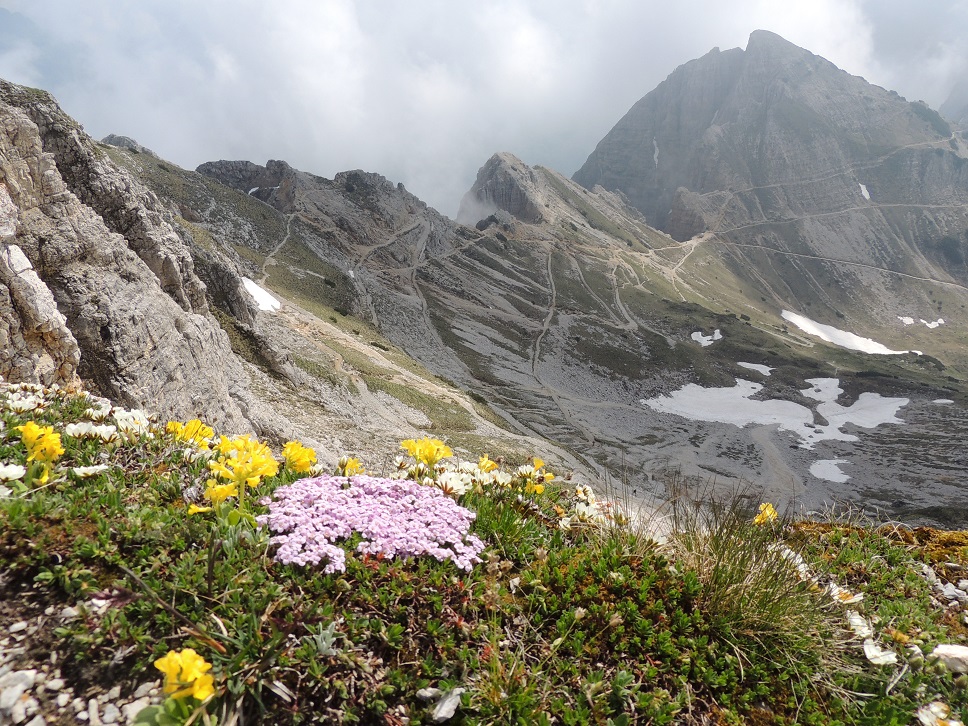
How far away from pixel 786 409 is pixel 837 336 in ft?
324

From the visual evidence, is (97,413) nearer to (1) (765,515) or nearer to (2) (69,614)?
(2) (69,614)

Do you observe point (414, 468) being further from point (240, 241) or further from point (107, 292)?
point (240, 241)

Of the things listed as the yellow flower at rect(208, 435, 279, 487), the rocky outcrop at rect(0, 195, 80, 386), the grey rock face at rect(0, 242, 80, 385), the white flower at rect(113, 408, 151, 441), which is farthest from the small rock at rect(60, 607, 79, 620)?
the grey rock face at rect(0, 242, 80, 385)

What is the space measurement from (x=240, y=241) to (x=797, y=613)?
8399cm

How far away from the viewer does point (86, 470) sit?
392 centimetres

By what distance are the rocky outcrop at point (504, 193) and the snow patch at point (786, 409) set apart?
3549 inches

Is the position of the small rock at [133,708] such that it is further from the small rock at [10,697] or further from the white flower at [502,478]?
the white flower at [502,478]

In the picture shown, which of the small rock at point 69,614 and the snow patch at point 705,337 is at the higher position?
the snow patch at point 705,337

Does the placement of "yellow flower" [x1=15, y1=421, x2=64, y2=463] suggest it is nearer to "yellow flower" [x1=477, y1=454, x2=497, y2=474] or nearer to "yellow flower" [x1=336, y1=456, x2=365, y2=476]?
"yellow flower" [x1=336, y1=456, x2=365, y2=476]

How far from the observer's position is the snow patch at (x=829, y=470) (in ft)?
164

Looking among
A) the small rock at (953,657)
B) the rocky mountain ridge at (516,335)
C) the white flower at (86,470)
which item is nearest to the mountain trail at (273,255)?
the rocky mountain ridge at (516,335)

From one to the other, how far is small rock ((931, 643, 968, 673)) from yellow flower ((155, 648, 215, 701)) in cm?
556

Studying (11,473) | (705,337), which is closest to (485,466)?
(11,473)

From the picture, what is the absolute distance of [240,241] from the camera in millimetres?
73875
